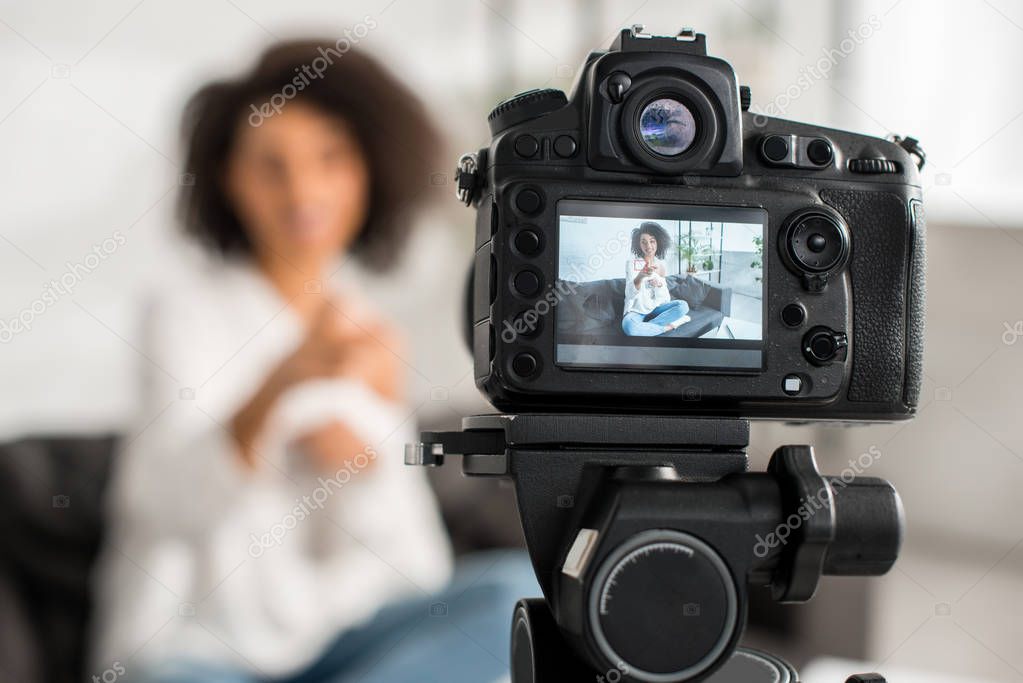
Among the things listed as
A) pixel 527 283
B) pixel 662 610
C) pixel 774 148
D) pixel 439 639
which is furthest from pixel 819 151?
pixel 439 639

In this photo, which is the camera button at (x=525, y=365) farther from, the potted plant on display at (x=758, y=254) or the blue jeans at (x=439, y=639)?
the blue jeans at (x=439, y=639)

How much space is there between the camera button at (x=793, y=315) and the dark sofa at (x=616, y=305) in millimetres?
44

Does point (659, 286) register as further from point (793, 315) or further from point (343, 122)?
point (343, 122)

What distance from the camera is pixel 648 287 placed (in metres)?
0.60

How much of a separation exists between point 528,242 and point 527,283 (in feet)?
0.09

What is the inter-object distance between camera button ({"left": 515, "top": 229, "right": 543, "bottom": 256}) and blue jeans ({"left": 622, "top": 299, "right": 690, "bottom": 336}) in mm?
77

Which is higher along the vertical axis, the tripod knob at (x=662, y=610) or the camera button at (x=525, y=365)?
the camera button at (x=525, y=365)

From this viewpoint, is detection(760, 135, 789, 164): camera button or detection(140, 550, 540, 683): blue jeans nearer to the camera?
detection(760, 135, 789, 164): camera button

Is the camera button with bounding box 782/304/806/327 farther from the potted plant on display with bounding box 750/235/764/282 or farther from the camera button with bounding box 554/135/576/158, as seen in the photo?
the camera button with bounding box 554/135/576/158

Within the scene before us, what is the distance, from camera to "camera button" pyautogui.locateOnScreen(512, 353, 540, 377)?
1.91 feet

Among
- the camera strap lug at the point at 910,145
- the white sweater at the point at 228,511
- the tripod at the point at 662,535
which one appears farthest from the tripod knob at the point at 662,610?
the white sweater at the point at 228,511

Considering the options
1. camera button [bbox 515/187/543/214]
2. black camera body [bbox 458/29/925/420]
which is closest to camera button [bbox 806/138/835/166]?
black camera body [bbox 458/29/925/420]

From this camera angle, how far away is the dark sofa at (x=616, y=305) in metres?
0.59

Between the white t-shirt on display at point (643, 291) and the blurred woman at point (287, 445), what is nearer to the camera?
the white t-shirt on display at point (643, 291)
